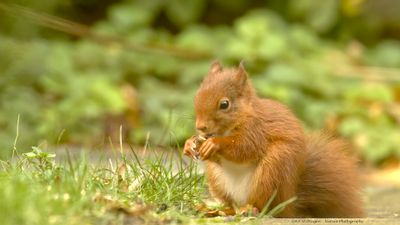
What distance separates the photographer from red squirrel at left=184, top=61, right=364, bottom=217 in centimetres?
432

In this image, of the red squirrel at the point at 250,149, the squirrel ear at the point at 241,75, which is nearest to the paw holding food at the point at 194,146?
the red squirrel at the point at 250,149

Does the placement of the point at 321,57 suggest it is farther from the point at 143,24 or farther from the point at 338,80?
the point at 143,24

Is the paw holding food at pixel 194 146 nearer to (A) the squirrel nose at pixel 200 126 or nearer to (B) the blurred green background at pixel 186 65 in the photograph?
(A) the squirrel nose at pixel 200 126

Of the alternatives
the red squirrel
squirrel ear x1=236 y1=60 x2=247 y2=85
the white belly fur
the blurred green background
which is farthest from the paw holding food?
the blurred green background

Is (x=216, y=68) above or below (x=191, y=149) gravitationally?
above

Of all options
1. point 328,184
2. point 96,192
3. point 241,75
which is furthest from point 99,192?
point 328,184

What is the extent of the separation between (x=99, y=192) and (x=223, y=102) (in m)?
0.89

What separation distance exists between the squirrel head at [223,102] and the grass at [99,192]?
0.26m

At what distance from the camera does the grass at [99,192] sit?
10.6 ft

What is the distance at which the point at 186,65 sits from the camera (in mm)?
9539

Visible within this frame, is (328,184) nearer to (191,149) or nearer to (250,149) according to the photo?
(250,149)

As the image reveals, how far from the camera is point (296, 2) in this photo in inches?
394

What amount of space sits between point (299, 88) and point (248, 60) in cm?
58

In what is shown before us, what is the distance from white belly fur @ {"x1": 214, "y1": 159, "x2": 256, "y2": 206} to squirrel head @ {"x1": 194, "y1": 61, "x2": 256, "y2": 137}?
0.18 meters
